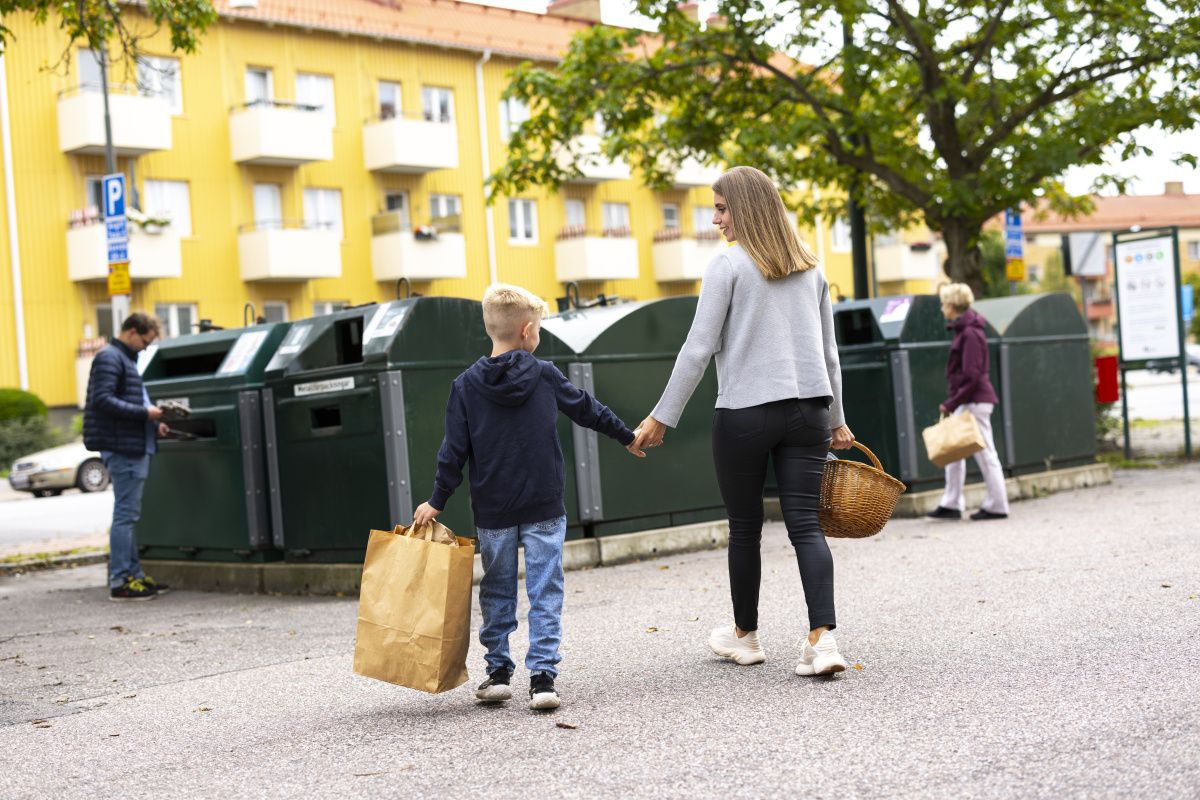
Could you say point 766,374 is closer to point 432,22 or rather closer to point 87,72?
point 87,72

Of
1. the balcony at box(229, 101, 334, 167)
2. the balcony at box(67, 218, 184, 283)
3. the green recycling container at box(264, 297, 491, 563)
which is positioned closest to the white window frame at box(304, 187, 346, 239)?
the balcony at box(229, 101, 334, 167)

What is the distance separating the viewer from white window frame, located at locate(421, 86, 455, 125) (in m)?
36.3

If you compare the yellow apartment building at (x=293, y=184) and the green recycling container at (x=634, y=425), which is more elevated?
the yellow apartment building at (x=293, y=184)

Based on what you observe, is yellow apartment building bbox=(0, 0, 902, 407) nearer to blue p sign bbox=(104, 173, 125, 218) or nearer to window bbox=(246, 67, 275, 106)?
window bbox=(246, 67, 275, 106)

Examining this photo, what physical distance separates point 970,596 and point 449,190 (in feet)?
101

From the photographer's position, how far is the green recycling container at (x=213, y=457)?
8.88m

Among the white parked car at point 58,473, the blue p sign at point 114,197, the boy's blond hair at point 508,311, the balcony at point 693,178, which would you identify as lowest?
the white parked car at point 58,473

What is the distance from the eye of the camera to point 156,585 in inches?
378

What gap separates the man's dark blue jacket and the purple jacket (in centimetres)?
543

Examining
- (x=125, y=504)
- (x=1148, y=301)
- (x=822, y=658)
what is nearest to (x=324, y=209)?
(x=1148, y=301)

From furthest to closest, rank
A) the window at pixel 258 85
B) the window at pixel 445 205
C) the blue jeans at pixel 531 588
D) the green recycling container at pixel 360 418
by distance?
the window at pixel 445 205 < the window at pixel 258 85 < the green recycling container at pixel 360 418 < the blue jeans at pixel 531 588

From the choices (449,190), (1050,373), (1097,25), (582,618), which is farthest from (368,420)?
(449,190)

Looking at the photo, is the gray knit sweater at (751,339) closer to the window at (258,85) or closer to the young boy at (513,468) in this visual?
the young boy at (513,468)

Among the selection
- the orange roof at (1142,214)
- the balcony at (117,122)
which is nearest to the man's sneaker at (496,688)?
the balcony at (117,122)
